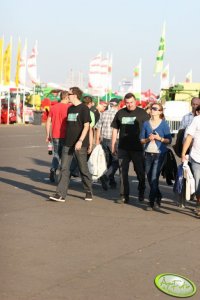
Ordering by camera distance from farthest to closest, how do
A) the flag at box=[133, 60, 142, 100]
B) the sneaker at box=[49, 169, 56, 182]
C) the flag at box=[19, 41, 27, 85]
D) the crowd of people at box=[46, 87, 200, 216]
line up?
1. the flag at box=[133, 60, 142, 100]
2. the flag at box=[19, 41, 27, 85]
3. the sneaker at box=[49, 169, 56, 182]
4. the crowd of people at box=[46, 87, 200, 216]

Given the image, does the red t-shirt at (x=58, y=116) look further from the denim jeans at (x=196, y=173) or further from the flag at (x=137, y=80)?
the flag at (x=137, y=80)

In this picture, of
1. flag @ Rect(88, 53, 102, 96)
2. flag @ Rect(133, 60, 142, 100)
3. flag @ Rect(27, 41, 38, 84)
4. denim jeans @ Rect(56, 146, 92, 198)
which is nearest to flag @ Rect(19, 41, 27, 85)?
flag @ Rect(27, 41, 38, 84)

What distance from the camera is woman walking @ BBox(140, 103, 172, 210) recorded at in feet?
35.6

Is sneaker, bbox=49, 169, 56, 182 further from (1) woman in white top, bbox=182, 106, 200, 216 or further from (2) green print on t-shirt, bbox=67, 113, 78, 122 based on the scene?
(1) woman in white top, bbox=182, 106, 200, 216

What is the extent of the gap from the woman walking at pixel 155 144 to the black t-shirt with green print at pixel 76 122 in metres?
0.97

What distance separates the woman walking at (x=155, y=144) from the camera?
10852mm

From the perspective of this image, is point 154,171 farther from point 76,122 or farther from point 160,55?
point 160,55

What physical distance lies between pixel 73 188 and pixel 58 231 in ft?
16.0

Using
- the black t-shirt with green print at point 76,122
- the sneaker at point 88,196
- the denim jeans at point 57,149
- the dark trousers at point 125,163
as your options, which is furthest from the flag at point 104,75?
the black t-shirt with green print at point 76,122

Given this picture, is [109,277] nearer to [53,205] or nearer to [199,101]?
[53,205]

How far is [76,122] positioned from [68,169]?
0.75 metres

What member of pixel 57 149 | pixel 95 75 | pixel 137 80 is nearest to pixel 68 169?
pixel 57 149

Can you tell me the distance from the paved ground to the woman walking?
36 centimetres

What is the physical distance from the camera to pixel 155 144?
10875 mm
